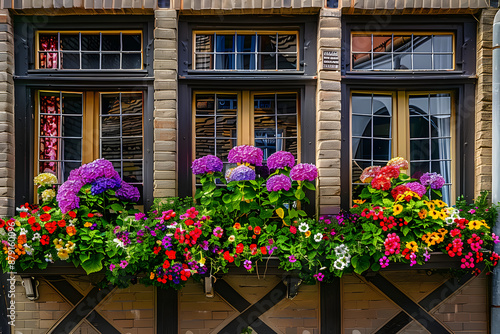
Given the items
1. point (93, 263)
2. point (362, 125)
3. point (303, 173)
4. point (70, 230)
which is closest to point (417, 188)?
point (362, 125)

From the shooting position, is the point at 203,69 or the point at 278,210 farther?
the point at 203,69

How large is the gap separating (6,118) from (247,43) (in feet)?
8.16

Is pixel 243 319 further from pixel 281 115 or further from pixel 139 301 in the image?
pixel 281 115

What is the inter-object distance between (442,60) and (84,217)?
3.84 m

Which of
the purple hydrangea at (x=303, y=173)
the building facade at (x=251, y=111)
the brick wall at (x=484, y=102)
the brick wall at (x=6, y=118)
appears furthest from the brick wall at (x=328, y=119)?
the brick wall at (x=6, y=118)

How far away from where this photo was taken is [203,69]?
448cm

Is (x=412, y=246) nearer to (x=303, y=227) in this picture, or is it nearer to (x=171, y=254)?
(x=303, y=227)

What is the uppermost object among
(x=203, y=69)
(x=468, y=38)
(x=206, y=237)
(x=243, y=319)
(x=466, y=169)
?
(x=468, y=38)

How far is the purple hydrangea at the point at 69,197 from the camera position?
389cm

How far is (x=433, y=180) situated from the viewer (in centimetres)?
415

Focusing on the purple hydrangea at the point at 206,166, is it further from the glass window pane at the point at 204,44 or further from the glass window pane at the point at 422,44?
the glass window pane at the point at 422,44

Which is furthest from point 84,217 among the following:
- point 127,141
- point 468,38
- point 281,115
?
point 468,38

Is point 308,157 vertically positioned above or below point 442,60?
below

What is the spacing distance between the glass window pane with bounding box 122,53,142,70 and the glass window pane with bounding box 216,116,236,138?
100cm
